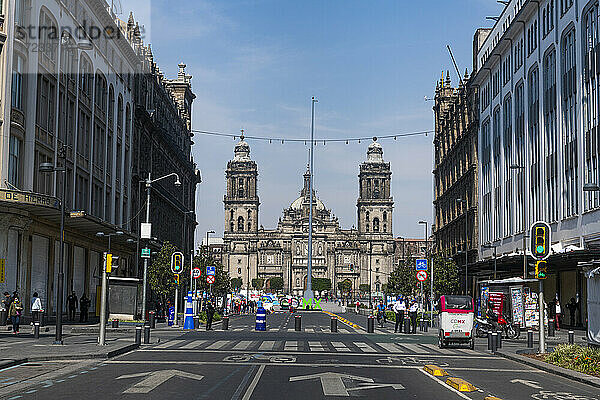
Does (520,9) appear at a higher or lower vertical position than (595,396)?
higher

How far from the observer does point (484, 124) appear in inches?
2931

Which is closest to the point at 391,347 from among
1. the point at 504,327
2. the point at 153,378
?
the point at 504,327

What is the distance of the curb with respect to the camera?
18444mm

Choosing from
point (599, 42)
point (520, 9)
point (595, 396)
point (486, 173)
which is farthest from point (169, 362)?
point (486, 173)

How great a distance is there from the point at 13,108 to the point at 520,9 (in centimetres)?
3660

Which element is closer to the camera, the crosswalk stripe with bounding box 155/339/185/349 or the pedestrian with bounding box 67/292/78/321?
the crosswalk stripe with bounding box 155/339/185/349

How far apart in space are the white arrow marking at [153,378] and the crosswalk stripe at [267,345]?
917 cm

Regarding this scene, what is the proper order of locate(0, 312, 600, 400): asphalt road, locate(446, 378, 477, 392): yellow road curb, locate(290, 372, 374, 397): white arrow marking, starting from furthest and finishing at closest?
locate(446, 378, 477, 392): yellow road curb
locate(290, 372, 374, 397): white arrow marking
locate(0, 312, 600, 400): asphalt road

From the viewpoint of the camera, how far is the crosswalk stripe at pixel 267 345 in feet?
94.1

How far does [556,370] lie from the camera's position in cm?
2080

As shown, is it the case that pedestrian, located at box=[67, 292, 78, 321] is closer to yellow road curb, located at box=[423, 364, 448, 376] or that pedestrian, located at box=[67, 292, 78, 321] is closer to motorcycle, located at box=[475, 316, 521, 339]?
motorcycle, located at box=[475, 316, 521, 339]

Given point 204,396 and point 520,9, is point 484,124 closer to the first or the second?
point 520,9

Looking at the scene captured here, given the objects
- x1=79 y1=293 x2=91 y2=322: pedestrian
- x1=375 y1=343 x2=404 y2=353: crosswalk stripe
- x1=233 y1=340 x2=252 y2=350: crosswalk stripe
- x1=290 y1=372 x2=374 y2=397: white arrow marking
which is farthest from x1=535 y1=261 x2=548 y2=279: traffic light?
x1=79 y1=293 x2=91 y2=322: pedestrian

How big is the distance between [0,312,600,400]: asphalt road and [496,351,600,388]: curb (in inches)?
9.8
